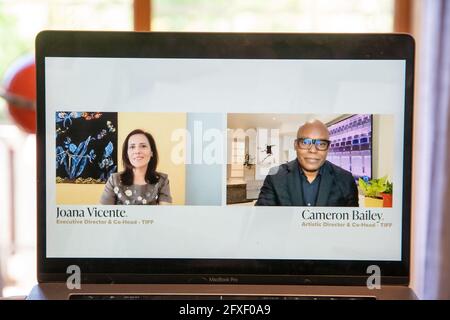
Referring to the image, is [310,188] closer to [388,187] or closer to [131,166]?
[388,187]

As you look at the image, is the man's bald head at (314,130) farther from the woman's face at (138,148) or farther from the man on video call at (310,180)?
the woman's face at (138,148)

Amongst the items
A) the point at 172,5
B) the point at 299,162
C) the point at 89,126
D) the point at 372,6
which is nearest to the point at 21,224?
the point at 172,5

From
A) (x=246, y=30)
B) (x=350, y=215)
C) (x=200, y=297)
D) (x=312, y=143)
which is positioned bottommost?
(x=200, y=297)

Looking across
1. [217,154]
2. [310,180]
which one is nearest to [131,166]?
[217,154]

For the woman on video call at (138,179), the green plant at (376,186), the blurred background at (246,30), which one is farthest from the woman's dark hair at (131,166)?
the blurred background at (246,30)

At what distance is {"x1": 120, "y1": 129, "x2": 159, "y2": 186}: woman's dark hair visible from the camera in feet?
2.18

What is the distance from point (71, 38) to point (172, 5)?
1.04 meters

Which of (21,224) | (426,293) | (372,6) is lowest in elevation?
(426,293)

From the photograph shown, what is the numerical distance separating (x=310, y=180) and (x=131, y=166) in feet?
0.86

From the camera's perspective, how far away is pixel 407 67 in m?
0.65

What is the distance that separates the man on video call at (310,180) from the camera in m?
0.67

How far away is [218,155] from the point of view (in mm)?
669

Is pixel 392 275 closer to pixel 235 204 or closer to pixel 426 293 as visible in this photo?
pixel 235 204
